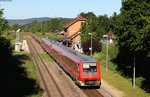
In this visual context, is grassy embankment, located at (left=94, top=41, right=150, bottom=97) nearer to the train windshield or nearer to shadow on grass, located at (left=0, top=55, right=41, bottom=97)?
the train windshield

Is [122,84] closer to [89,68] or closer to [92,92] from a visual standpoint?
[89,68]

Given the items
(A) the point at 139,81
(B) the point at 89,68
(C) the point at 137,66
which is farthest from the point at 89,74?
(C) the point at 137,66

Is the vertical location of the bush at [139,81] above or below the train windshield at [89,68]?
below

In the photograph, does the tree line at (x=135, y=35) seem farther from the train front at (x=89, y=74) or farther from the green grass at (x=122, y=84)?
the train front at (x=89, y=74)

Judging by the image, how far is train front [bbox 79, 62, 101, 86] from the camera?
2955 centimetres

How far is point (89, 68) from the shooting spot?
30.1 m

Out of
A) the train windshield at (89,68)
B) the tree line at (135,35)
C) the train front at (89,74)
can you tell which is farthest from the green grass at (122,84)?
the train windshield at (89,68)

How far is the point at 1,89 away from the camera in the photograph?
2842 cm

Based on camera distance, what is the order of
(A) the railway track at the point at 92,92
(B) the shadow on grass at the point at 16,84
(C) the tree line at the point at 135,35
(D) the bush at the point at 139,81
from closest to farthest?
(B) the shadow on grass at the point at 16,84 < (A) the railway track at the point at 92,92 < (C) the tree line at the point at 135,35 < (D) the bush at the point at 139,81

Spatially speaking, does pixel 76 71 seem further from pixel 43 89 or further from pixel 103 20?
pixel 103 20

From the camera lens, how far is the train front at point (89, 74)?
29552mm

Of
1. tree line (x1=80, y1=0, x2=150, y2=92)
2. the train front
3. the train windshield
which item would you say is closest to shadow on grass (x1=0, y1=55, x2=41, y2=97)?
the train front

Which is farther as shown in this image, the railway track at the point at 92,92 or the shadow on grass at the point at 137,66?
the shadow on grass at the point at 137,66

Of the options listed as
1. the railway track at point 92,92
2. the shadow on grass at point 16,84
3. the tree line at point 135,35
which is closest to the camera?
the shadow on grass at point 16,84
